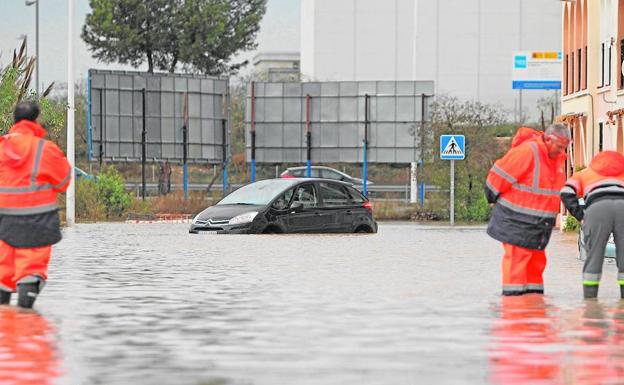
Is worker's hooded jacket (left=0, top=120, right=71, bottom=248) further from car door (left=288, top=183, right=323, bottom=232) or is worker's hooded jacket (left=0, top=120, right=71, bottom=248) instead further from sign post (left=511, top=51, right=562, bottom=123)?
sign post (left=511, top=51, right=562, bottom=123)

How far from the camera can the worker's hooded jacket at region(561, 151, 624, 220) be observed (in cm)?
1719

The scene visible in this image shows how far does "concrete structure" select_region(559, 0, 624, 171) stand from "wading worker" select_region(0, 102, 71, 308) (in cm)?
2229

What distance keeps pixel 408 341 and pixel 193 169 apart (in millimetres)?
74907

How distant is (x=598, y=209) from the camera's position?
56.5 feet

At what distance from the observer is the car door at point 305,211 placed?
110 feet

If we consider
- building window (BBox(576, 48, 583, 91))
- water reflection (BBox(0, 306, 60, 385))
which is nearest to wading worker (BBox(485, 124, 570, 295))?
water reflection (BBox(0, 306, 60, 385))

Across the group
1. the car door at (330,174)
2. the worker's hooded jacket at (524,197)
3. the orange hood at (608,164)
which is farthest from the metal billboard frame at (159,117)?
the worker's hooded jacket at (524,197)

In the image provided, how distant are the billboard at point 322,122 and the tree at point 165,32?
19730 millimetres

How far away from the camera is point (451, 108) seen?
52781mm

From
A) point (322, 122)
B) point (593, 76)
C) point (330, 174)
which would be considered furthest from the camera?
point (330, 174)

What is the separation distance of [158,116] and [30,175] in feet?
129

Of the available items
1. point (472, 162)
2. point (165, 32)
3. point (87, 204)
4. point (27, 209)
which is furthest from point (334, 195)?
point (165, 32)

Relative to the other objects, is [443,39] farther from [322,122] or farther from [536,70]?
[322,122]

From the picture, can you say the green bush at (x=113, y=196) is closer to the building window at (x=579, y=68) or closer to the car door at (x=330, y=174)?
the building window at (x=579, y=68)
